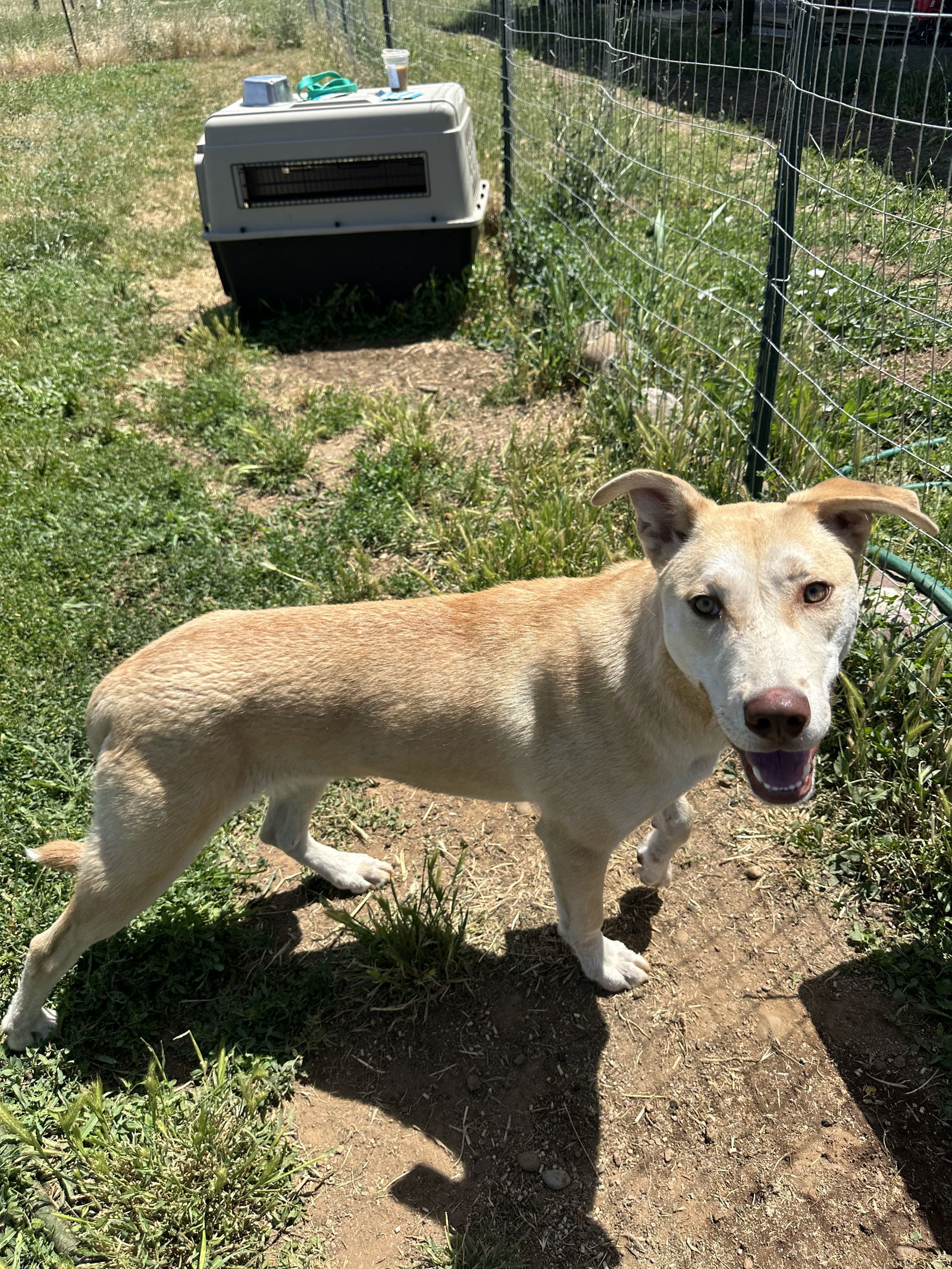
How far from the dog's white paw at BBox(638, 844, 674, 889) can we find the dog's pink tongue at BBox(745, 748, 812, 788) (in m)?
1.19

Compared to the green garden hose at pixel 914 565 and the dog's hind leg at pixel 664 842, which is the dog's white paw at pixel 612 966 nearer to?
the dog's hind leg at pixel 664 842

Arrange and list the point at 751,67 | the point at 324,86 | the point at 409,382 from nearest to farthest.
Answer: the point at 751,67, the point at 409,382, the point at 324,86

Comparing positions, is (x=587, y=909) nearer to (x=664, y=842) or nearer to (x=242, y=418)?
(x=664, y=842)

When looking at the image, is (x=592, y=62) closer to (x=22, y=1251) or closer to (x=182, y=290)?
(x=182, y=290)

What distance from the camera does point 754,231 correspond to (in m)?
5.95

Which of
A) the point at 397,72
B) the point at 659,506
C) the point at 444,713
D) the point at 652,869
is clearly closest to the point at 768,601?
the point at 659,506

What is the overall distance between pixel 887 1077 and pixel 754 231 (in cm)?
530

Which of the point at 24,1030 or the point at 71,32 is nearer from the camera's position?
the point at 24,1030

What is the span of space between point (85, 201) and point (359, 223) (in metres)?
5.67

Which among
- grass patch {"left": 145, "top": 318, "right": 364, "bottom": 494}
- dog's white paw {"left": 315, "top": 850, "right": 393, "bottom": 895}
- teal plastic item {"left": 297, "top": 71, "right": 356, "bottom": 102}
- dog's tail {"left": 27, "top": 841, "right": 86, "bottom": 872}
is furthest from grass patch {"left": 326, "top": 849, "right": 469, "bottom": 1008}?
teal plastic item {"left": 297, "top": 71, "right": 356, "bottom": 102}

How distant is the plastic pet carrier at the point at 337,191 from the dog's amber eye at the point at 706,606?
562 cm

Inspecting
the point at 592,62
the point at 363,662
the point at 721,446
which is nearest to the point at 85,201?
the point at 592,62

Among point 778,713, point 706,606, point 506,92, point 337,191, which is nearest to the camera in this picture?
point 778,713

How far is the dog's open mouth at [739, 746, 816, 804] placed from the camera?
7.17 feet
